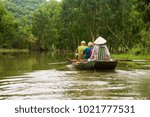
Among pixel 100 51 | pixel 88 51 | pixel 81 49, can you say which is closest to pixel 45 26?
pixel 81 49

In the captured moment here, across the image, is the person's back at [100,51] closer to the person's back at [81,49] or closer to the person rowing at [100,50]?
the person rowing at [100,50]

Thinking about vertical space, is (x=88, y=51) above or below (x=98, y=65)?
above

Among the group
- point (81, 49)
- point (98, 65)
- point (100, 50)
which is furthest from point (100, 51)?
point (81, 49)

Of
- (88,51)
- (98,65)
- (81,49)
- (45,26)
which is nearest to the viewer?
(98,65)

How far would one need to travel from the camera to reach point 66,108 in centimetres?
717

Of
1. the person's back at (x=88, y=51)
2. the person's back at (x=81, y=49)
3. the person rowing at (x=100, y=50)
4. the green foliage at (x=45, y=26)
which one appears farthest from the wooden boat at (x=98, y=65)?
the green foliage at (x=45, y=26)

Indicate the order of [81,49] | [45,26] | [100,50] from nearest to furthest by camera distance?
[100,50], [81,49], [45,26]

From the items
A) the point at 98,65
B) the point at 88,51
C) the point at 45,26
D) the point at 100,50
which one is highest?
the point at 45,26

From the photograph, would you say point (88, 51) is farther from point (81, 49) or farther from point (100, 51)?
point (100, 51)

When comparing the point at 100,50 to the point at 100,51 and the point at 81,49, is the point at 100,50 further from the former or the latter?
the point at 81,49

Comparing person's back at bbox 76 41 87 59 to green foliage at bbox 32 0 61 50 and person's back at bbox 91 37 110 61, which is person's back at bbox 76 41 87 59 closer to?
person's back at bbox 91 37 110 61

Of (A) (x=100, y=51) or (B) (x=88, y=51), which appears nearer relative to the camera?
(A) (x=100, y=51)

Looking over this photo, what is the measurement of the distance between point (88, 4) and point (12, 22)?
38946 mm

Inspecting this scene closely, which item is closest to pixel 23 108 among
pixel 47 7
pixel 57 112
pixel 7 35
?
pixel 57 112
